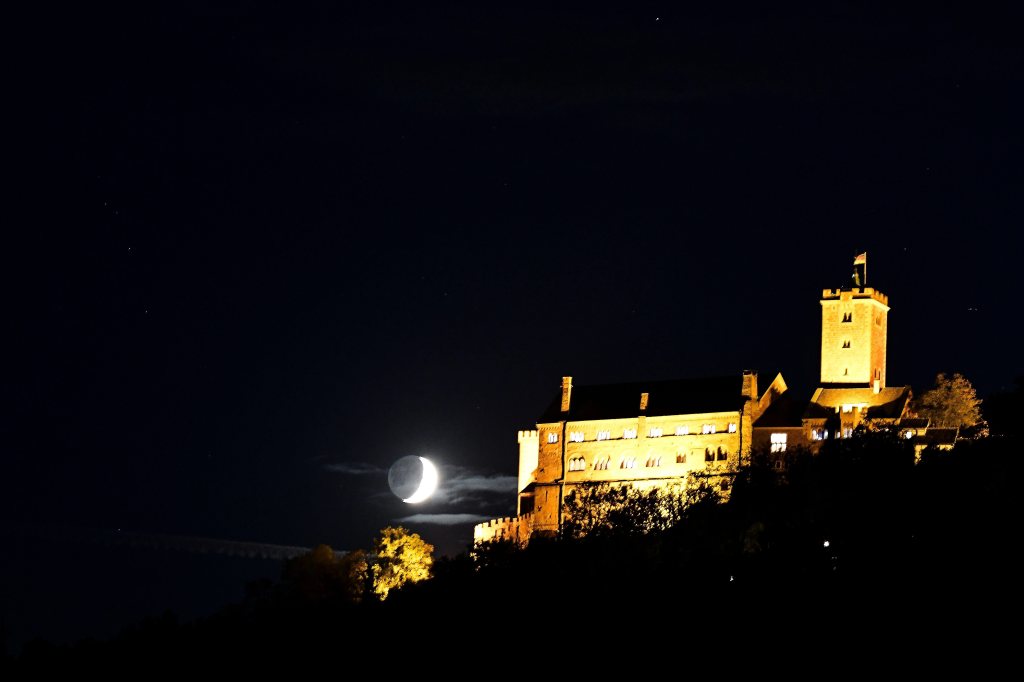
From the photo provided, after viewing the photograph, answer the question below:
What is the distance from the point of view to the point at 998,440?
10350 cm

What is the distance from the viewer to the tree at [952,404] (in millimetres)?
110938

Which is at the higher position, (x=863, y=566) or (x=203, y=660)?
(x=863, y=566)

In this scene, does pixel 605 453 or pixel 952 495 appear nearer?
pixel 952 495

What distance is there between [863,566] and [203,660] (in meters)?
33.0

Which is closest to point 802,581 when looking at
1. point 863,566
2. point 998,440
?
point 863,566

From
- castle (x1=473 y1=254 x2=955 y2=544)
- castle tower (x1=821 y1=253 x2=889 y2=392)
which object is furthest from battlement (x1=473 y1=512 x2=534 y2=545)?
castle tower (x1=821 y1=253 x2=889 y2=392)

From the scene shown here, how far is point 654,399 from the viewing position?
121m

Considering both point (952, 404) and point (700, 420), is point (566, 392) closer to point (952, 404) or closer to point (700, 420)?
point (700, 420)

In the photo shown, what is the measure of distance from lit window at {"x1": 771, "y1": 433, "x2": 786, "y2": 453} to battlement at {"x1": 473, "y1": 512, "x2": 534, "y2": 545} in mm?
15743

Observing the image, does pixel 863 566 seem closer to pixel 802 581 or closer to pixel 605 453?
pixel 802 581

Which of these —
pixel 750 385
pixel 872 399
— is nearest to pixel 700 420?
pixel 750 385

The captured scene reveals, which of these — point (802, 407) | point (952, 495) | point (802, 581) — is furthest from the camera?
point (802, 407)

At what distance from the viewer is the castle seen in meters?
115

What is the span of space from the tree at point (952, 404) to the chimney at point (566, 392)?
75.0ft
